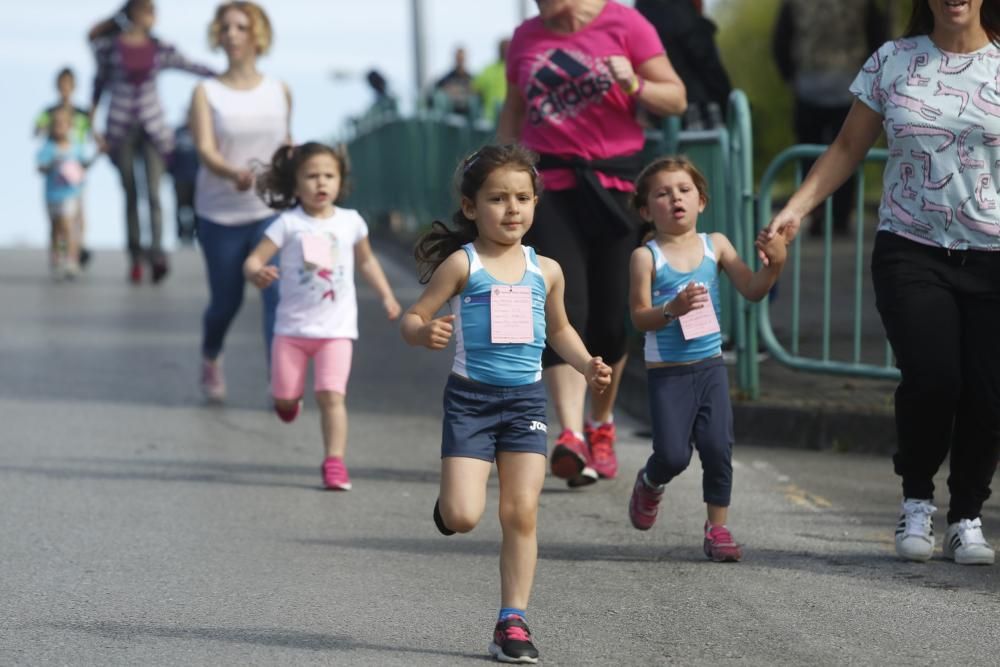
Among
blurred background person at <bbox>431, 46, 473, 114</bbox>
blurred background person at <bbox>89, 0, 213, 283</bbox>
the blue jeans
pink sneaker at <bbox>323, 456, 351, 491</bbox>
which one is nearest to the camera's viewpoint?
pink sneaker at <bbox>323, 456, 351, 491</bbox>

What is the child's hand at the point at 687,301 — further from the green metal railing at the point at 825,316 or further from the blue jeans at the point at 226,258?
the blue jeans at the point at 226,258

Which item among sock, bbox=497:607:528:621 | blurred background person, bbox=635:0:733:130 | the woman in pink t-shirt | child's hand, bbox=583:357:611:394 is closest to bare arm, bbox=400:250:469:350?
child's hand, bbox=583:357:611:394

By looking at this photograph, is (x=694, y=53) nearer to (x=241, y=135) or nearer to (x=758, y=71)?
(x=241, y=135)

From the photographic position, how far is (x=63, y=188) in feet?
66.9

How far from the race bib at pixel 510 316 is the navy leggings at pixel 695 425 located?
1.17 meters

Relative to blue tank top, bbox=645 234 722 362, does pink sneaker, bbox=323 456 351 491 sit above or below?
below

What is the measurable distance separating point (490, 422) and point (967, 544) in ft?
6.31

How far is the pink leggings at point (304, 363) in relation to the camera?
336 inches

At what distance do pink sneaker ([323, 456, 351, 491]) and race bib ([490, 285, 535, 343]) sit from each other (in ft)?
9.06

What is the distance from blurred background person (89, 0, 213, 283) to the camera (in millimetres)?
17113

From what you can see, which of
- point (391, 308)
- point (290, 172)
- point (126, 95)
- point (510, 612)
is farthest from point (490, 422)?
point (126, 95)

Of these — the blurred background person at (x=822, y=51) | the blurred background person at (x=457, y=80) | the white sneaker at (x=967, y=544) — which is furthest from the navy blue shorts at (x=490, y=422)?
the blurred background person at (x=457, y=80)

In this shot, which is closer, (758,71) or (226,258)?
(226,258)

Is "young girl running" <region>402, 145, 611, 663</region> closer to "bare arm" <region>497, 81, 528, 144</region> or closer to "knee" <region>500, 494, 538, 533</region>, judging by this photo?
"knee" <region>500, 494, 538, 533</region>
